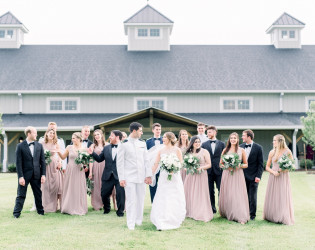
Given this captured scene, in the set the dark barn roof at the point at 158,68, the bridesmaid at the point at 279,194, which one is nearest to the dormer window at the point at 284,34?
the dark barn roof at the point at 158,68

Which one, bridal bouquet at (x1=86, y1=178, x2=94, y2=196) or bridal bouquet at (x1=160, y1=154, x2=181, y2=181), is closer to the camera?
bridal bouquet at (x1=160, y1=154, x2=181, y2=181)

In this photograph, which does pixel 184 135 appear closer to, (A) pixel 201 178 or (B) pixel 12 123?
(A) pixel 201 178

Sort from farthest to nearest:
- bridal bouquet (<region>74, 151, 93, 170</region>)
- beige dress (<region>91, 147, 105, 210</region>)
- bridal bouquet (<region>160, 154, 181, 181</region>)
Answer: beige dress (<region>91, 147, 105, 210</region>) < bridal bouquet (<region>74, 151, 93, 170</region>) < bridal bouquet (<region>160, 154, 181, 181</region>)

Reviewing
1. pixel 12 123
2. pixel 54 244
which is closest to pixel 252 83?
pixel 12 123

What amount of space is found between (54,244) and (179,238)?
2.14 metres

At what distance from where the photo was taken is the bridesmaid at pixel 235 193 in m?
8.77

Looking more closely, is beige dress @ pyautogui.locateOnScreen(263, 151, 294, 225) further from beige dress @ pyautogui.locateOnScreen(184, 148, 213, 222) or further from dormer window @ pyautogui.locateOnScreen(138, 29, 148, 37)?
dormer window @ pyautogui.locateOnScreen(138, 29, 148, 37)

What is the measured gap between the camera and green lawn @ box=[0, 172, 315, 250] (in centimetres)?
669

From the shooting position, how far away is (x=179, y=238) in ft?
23.4

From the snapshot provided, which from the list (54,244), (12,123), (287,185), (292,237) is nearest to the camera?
(54,244)

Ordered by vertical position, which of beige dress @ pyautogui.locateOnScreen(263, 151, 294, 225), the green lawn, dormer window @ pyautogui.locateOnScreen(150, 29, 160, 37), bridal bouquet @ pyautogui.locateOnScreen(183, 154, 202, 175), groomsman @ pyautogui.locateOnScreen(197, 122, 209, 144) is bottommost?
the green lawn

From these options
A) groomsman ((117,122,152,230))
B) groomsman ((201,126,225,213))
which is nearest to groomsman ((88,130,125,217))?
groomsman ((117,122,152,230))

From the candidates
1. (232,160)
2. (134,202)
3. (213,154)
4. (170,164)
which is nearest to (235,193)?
(232,160)

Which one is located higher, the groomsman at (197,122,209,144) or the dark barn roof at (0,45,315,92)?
the dark barn roof at (0,45,315,92)
